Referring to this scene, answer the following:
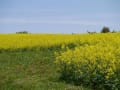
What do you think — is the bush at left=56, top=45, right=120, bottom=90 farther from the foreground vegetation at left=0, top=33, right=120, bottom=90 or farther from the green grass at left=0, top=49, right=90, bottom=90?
the green grass at left=0, top=49, right=90, bottom=90

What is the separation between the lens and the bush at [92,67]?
12938 millimetres

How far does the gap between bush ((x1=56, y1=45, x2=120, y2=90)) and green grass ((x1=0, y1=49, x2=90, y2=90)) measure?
0.35 metres

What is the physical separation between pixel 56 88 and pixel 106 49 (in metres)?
2.25

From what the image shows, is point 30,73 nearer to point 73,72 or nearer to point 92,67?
point 73,72

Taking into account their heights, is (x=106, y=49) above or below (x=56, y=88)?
above

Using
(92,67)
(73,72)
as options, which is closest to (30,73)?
(73,72)

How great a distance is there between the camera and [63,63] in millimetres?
14477

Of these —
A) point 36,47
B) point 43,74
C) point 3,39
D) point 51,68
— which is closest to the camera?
point 43,74

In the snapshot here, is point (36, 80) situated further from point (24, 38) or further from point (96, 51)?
point (24, 38)

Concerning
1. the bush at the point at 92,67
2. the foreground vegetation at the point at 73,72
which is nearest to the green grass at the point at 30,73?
the foreground vegetation at the point at 73,72

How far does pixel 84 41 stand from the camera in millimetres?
23203

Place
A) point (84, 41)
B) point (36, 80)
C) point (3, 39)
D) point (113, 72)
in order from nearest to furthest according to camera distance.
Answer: point (113, 72), point (36, 80), point (84, 41), point (3, 39)

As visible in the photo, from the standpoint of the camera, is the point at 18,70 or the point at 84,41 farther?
the point at 84,41

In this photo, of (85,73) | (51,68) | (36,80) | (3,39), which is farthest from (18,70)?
(3,39)
